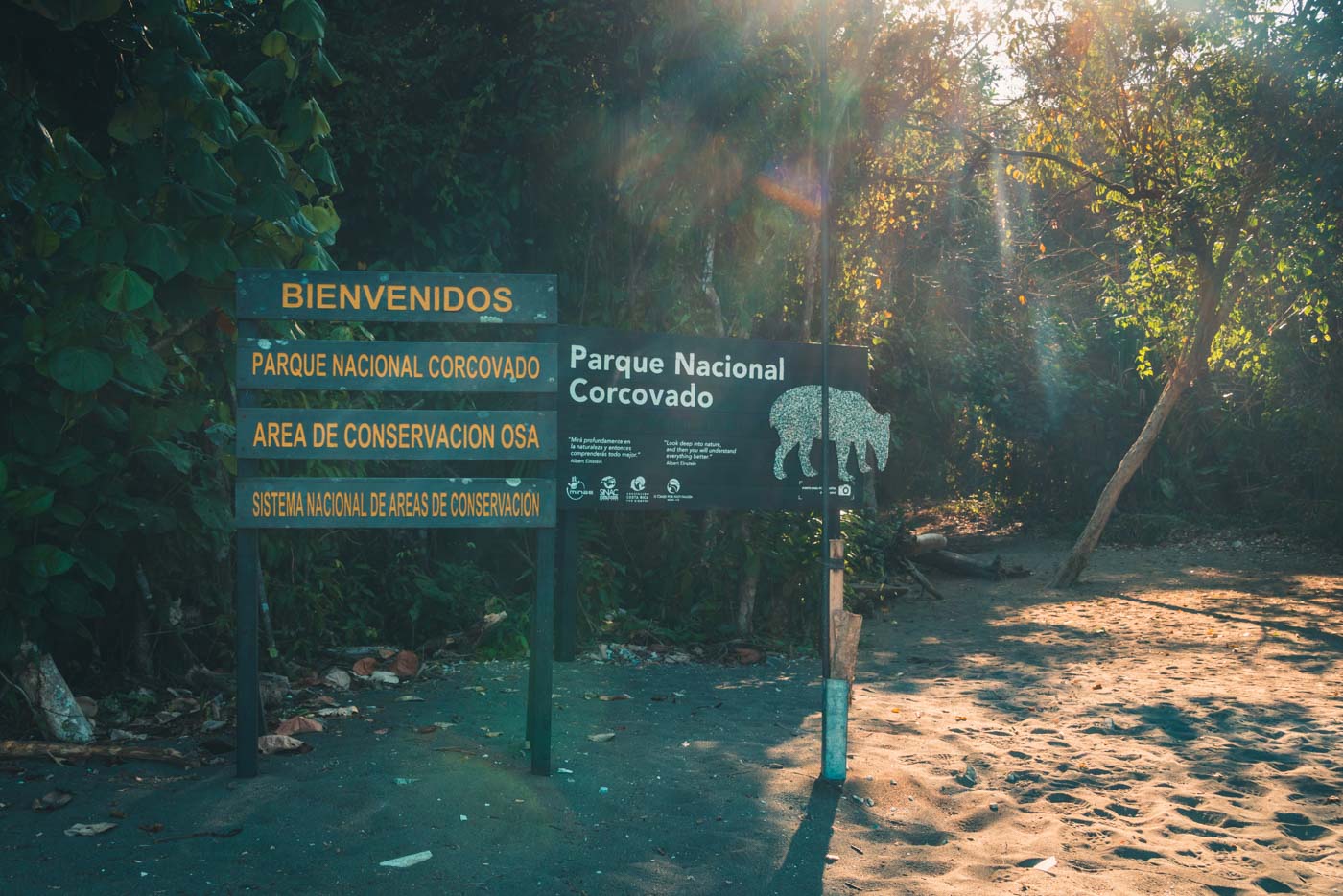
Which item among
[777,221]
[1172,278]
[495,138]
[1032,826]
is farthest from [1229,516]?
[1032,826]

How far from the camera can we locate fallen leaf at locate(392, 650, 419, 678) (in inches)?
306

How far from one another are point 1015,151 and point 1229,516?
29.7 feet

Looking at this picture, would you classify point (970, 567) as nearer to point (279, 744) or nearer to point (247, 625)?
point (279, 744)

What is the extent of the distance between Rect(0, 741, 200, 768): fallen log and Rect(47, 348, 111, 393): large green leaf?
5.78 ft

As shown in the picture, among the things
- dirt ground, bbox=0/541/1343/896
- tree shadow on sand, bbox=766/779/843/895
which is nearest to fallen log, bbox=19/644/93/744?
dirt ground, bbox=0/541/1343/896

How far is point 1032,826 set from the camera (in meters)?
5.06

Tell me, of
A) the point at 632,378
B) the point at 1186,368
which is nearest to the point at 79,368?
the point at 632,378

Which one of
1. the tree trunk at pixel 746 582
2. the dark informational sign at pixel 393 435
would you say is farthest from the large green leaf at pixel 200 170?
the tree trunk at pixel 746 582

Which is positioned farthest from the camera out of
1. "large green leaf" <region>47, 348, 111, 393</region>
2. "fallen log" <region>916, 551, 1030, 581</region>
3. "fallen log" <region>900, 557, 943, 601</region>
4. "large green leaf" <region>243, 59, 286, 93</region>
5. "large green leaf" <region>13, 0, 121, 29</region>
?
"fallen log" <region>916, 551, 1030, 581</region>

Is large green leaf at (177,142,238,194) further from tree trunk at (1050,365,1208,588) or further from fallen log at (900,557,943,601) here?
tree trunk at (1050,365,1208,588)

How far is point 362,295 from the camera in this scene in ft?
17.2

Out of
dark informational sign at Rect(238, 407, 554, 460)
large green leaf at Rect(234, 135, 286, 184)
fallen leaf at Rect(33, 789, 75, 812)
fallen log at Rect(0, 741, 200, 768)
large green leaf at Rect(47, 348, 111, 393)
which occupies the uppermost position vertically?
large green leaf at Rect(234, 135, 286, 184)

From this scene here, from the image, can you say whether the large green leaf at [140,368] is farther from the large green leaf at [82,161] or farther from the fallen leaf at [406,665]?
the fallen leaf at [406,665]

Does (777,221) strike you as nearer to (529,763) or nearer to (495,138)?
(495,138)
